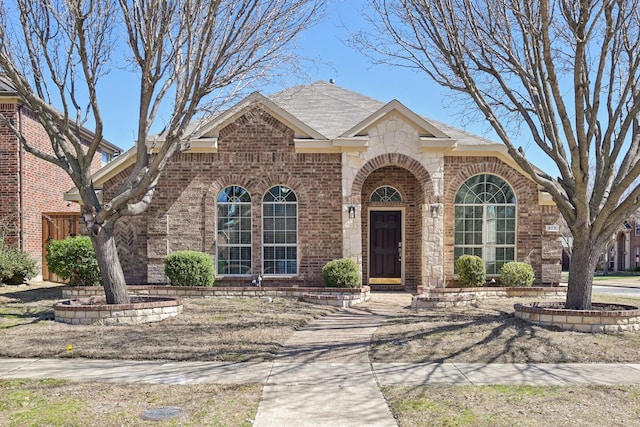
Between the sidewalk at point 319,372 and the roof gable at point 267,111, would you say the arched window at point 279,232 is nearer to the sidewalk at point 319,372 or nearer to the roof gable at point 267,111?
the roof gable at point 267,111

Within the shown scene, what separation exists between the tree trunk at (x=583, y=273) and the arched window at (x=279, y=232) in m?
7.21

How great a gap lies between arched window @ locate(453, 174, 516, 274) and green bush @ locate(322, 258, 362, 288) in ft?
10.7

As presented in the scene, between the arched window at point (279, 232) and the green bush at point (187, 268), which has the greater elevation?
the arched window at point (279, 232)

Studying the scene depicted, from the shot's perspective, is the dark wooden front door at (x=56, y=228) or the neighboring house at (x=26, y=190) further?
the dark wooden front door at (x=56, y=228)

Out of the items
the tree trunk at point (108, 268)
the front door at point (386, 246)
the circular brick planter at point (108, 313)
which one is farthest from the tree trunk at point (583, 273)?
the tree trunk at point (108, 268)

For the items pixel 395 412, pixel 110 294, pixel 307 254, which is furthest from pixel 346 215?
pixel 395 412

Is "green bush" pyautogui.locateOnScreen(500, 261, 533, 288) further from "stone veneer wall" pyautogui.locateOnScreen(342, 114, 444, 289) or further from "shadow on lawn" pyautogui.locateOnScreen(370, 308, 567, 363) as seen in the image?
"shadow on lawn" pyautogui.locateOnScreen(370, 308, 567, 363)

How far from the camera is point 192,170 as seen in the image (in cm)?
1405

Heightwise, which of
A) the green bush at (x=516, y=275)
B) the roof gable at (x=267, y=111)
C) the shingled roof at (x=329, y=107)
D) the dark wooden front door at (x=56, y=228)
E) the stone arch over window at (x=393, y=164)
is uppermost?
the shingled roof at (x=329, y=107)

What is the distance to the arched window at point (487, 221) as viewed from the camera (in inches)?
567

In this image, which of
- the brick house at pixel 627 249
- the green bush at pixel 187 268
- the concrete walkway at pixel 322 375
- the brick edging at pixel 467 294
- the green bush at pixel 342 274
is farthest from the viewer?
the brick house at pixel 627 249

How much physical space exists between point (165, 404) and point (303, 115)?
12.5 m

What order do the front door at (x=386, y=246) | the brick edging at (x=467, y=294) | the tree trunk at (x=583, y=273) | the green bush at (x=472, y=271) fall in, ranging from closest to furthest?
the tree trunk at (x=583, y=273), the brick edging at (x=467, y=294), the green bush at (x=472, y=271), the front door at (x=386, y=246)

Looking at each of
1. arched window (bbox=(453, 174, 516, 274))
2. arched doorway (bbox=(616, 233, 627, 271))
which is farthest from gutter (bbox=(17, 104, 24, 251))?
arched doorway (bbox=(616, 233, 627, 271))
